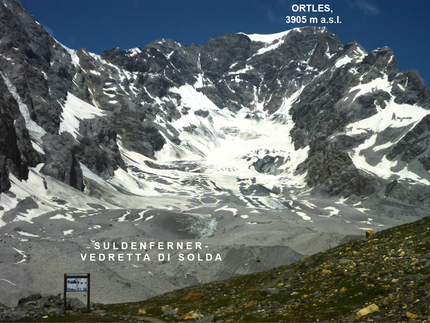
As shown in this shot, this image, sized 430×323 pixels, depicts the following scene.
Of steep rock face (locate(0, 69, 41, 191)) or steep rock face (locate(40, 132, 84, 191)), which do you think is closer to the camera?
steep rock face (locate(0, 69, 41, 191))

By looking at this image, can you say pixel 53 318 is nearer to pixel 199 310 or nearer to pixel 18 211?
pixel 199 310

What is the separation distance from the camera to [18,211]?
106 meters

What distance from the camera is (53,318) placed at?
1116 inches

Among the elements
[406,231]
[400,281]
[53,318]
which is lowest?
[53,318]

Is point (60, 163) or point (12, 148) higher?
point (12, 148)

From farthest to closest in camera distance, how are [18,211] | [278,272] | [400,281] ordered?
[18,211]
[278,272]
[400,281]

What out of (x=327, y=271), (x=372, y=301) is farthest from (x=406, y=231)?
(x=372, y=301)

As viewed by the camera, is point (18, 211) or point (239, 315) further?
point (18, 211)

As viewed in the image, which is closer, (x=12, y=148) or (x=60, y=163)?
(x=12, y=148)

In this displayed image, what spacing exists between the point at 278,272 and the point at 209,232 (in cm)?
8468

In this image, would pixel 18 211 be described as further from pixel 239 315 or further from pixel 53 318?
pixel 239 315

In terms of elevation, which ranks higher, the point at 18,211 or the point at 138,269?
the point at 18,211

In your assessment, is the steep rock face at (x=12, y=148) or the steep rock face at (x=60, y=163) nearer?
the steep rock face at (x=12, y=148)

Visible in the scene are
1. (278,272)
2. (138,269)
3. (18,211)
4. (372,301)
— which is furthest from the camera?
(18,211)
